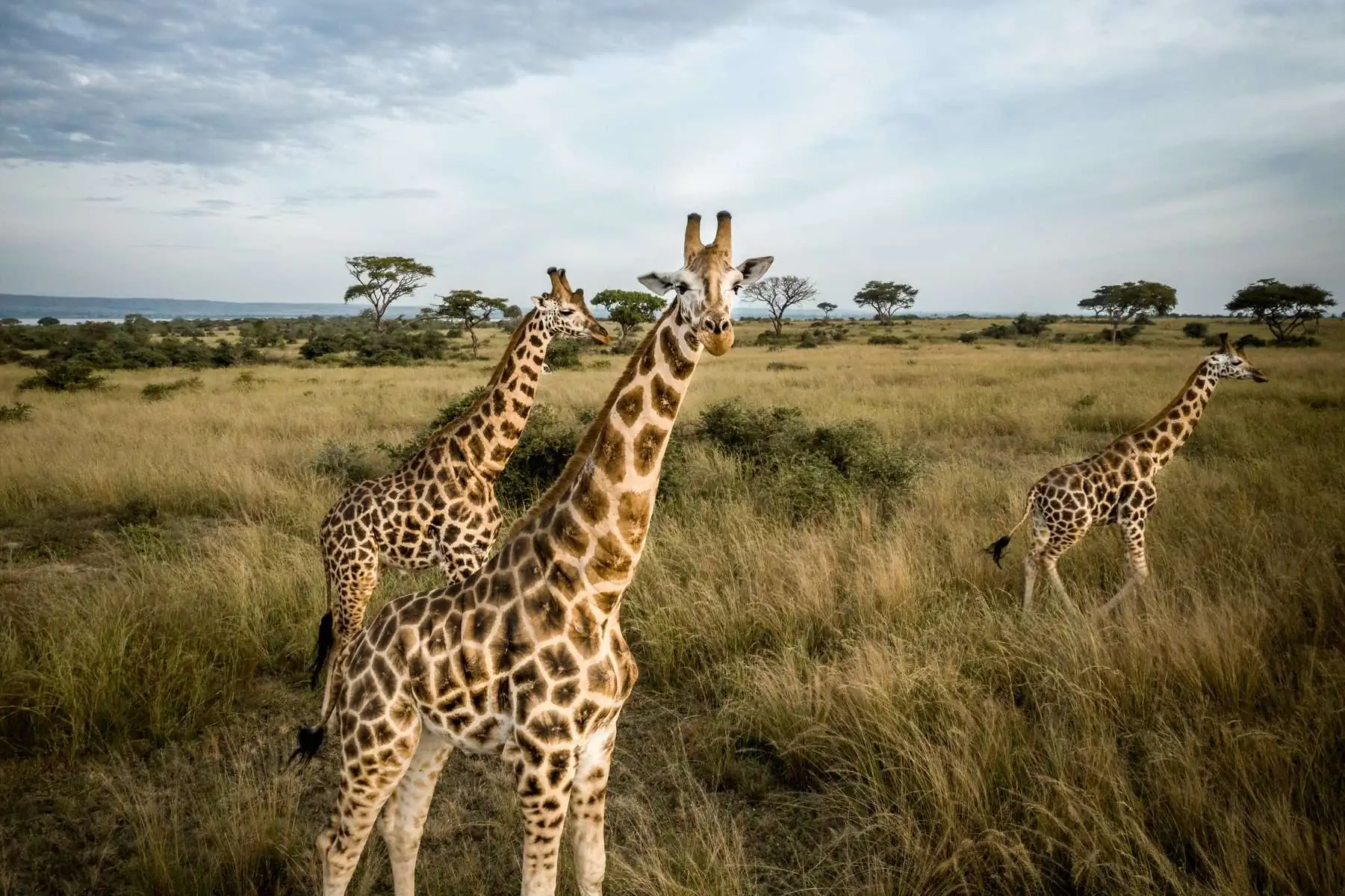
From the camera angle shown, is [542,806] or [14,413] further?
[14,413]

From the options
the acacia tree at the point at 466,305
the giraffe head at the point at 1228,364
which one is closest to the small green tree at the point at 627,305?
the acacia tree at the point at 466,305

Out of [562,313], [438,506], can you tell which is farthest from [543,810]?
[562,313]

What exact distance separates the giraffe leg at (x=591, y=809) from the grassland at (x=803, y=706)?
0.47 metres

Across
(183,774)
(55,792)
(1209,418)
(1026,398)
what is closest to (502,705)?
(183,774)

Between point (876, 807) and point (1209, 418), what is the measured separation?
1350cm

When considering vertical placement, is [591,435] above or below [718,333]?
below

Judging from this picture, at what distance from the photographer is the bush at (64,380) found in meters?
18.8

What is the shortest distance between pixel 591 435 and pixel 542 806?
1322 millimetres

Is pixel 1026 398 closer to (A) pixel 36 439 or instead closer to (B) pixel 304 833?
(B) pixel 304 833

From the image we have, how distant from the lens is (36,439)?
11453mm

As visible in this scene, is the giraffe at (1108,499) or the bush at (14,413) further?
the bush at (14,413)

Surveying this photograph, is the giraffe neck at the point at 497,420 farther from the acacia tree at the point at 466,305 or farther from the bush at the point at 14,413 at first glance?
the acacia tree at the point at 466,305

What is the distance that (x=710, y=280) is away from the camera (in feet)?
7.13

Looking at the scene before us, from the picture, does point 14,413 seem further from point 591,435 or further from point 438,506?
point 591,435
